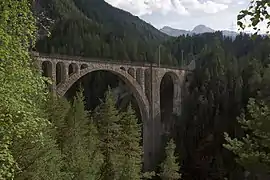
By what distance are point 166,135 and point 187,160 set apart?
4122 millimetres

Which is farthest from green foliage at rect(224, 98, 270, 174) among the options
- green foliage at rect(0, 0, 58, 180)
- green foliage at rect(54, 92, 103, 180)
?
green foliage at rect(54, 92, 103, 180)

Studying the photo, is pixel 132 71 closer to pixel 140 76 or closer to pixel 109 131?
pixel 140 76

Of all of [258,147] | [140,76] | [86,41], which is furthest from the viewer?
[86,41]

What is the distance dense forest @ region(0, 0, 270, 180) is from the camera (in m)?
5.15

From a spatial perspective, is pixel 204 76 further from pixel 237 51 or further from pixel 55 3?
→ pixel 55 3

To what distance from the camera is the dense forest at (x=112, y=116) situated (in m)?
5.15

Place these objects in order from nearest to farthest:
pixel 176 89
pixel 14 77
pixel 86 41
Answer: pixel 14 77
pixel 176 89
pixel 86 41

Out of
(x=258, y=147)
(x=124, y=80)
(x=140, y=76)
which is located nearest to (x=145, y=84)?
(x=140, y=76)

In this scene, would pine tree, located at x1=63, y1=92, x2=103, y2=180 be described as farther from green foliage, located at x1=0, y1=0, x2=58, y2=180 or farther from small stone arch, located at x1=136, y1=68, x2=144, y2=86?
small stone arch, located at x1=136, y1=68, x2=144, y2=86

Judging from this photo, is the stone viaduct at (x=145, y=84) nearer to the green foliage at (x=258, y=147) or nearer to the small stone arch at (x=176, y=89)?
the small stone arch at (x=176, y=89)

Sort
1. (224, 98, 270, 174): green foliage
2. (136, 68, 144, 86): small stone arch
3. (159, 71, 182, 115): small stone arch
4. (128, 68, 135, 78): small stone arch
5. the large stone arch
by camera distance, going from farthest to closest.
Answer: (159, 71, 182, 115): small stone arch < (136, 68, 144, 86): small stone arch < (128, 68, 135, 78): small stone arch < the large stone arch < (224, 98, 270, 174): green foliage

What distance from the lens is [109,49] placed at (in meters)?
65.9

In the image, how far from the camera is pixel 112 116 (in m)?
22.3

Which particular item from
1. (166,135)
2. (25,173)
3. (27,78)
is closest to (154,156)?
(166,135)
